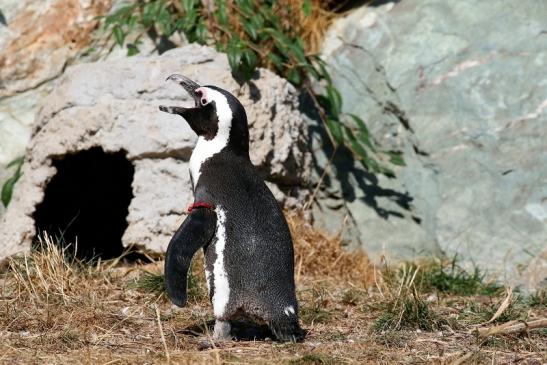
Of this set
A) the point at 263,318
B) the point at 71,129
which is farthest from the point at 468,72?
the point at 263,318

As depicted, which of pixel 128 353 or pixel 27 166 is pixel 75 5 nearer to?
pixel 27 166

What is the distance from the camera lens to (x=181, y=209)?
5.86 meters

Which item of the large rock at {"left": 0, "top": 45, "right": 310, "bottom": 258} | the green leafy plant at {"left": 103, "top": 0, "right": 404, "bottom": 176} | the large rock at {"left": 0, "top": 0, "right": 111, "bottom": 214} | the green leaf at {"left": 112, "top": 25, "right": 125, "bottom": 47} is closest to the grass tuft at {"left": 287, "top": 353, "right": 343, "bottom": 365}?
the large rock at {"left": 0, "top": 45, "right": 310, "bottom": 258}

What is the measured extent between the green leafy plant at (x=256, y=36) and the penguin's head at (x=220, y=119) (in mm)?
1756

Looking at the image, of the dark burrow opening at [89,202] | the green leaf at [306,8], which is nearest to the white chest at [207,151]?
the dark burrow opening at [89,202]

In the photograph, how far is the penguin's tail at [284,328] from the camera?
13.4 ft

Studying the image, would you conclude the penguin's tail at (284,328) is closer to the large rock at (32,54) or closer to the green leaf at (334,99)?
the green leaf at (334,99)

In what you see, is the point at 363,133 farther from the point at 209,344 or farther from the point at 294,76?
the point at 209,344

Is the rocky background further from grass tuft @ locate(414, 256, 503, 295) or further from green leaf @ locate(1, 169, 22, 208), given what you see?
grass tuft @ locate(414, 256, 503, 295)

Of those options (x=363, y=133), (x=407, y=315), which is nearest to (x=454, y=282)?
(x=407, y=315)

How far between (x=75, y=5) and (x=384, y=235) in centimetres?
261

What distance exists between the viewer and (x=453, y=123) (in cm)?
669

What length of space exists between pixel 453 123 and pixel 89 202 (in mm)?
2487

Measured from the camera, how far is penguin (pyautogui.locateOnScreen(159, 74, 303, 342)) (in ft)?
13.3
